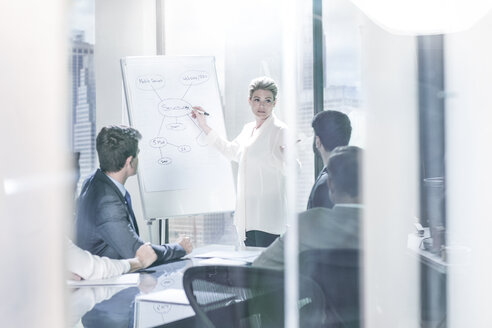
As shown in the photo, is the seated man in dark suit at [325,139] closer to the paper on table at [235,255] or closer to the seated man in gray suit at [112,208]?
the paper on table at [235,255]

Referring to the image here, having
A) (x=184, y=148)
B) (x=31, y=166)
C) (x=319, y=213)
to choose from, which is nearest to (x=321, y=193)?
(x=319, y=213)

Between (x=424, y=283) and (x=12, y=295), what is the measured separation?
113 cm

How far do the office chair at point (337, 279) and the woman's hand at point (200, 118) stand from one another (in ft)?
2.19

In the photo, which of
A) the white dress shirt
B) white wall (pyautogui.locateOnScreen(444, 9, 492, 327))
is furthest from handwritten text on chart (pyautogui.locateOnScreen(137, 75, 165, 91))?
white wall (pyautogui.locateOnScreen(444, 9, 492, 327))

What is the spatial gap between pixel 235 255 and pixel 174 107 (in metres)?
Result: 0.67

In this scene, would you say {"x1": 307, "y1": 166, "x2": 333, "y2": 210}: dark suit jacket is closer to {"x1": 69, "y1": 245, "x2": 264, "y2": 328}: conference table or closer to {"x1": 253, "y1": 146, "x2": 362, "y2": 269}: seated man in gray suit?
{"x1": 253, "y1": 146, "x2": 362, "y2": 269}: seated man in gray suit

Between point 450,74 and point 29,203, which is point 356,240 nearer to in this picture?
point 450,74

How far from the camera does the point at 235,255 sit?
4.92ft

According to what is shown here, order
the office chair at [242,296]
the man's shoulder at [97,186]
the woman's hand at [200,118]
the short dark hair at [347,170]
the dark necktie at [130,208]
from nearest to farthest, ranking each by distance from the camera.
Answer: the office chair at [242,296], the short dark hair at [347,170], the man's shoulder at [97,186], the dark necktie at [130,208], the woman's hand at [200,118]

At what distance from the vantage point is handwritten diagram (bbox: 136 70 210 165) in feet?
6.02

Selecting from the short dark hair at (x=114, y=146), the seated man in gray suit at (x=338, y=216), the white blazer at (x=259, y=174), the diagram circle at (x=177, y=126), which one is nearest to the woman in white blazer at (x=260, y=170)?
the white blazer at (x=259, y=174)

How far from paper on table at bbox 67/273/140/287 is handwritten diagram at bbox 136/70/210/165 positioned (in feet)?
1.48

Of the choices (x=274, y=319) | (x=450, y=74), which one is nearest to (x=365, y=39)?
(x=450, y=74)

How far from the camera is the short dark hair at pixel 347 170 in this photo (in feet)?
4.46
